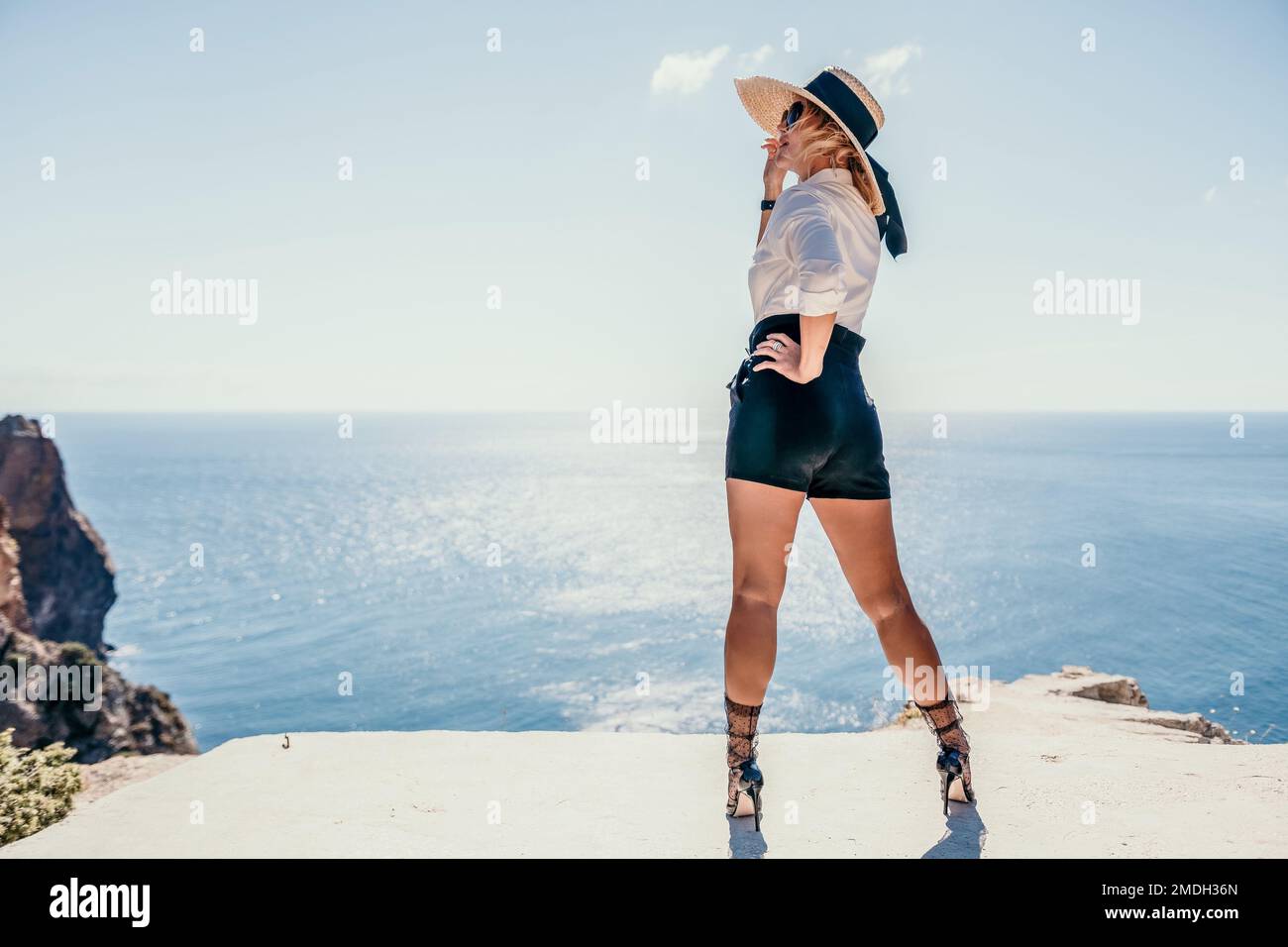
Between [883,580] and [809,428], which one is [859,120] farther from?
[883,580]

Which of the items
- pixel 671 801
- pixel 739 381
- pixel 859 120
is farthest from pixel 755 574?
pixel 859 120

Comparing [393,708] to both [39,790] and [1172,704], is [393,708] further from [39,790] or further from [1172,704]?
[39,790]

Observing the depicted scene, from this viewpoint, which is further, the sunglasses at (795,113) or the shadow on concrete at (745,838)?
the sunglasses at (795,113)

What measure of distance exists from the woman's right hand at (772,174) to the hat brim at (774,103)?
0.23ft

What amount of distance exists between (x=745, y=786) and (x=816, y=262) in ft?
6.01

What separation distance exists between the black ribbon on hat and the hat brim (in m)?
0.02

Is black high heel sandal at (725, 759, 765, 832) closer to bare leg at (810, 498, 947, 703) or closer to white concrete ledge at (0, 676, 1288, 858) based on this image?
white concrete ledge at (0, 676, 1288, 858)

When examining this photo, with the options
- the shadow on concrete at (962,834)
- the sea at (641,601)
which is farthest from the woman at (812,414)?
the sea at (641,601)

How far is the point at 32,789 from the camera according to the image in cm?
423

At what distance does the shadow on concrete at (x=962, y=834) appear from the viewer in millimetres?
2676

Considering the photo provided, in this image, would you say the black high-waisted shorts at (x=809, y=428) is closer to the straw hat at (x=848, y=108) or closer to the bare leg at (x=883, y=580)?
the bare leg at (x=883, y=580)

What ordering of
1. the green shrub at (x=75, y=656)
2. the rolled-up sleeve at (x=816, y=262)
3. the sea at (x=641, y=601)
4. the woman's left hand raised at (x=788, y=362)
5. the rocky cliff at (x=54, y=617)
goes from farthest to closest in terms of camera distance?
the sea at (x=641, y=601) → the green shrub at (x=75, y=656) → the rocky cliff at (x=54, y=617) → the woman's left hand raised at (x=788, y=362) → the rolled-up sleeve at (x=816, y=262)

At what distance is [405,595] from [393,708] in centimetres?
2416
